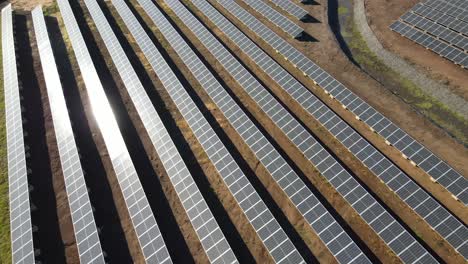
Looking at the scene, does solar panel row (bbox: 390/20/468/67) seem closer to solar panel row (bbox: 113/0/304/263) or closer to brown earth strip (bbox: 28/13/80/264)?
solar panel row (bbox: 113/0/304/263)

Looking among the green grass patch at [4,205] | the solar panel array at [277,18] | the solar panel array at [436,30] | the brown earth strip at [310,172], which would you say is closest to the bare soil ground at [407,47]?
the solar panel array at [436,30]

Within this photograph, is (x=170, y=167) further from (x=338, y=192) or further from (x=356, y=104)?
(x=356, y=104)

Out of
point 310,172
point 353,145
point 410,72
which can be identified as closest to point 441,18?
point 410,72

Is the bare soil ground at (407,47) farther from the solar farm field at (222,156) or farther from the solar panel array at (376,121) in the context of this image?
the solar panel array at (376,121)

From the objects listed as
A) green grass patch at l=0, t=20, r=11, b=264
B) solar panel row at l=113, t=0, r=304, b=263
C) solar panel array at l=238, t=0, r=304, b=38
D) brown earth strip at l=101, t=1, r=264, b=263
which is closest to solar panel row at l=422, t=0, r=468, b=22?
solar panel array at l=238, t=0, r=304, b=38

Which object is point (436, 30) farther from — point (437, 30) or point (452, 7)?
point (452, 7)

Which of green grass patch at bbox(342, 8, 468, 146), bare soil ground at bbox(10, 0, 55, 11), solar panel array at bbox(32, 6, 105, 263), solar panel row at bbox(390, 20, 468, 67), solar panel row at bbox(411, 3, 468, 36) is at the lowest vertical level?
green grass patch at bbox(342, 8, 468, 146)
